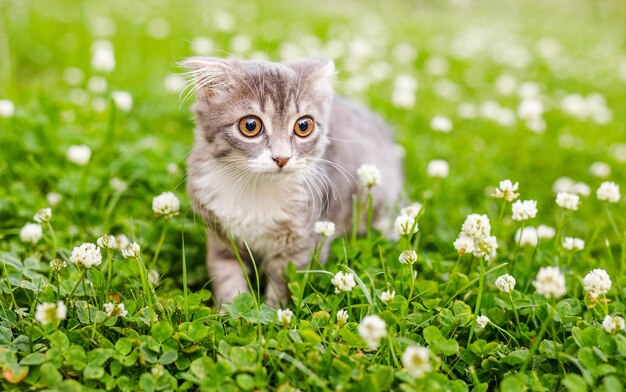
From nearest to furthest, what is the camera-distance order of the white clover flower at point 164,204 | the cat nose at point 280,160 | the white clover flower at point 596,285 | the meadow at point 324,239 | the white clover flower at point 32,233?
the meadow at point 324,239
the white clover flower at point 596,285
the cat nose at point 280,160
the white clover flower at point 164,204
the white clover flower at point 32,233

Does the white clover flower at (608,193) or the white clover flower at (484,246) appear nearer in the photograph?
the white clover flower at (484,246)

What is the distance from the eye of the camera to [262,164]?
2.62 metres

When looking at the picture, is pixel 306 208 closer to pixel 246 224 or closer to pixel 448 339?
pixel 246 224

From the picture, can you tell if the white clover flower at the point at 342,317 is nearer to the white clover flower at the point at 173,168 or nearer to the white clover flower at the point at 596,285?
the white clover flower at the point at 596,285

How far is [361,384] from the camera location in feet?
6.64

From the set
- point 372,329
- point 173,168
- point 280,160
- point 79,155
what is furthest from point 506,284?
point 79,155

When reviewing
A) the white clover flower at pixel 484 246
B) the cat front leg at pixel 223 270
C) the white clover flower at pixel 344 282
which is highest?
the white clover flower at pixel 484 246

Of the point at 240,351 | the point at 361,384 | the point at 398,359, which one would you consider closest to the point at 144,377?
the point at 240,351

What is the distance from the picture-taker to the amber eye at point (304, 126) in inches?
111

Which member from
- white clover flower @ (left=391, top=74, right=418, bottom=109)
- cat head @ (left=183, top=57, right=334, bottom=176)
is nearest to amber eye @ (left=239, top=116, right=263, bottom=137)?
cat head @ (left=183, top=57, right=334, bottom=176)

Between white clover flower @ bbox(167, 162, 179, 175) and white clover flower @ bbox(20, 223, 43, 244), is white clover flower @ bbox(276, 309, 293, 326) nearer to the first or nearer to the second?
white clover flower @ bbox(20, 223, 43, 244)

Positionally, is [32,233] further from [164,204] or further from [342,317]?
[342,317]

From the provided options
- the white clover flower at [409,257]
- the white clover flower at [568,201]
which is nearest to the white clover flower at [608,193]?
the white clover flower at [568,201]

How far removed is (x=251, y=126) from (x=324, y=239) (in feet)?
2.08
